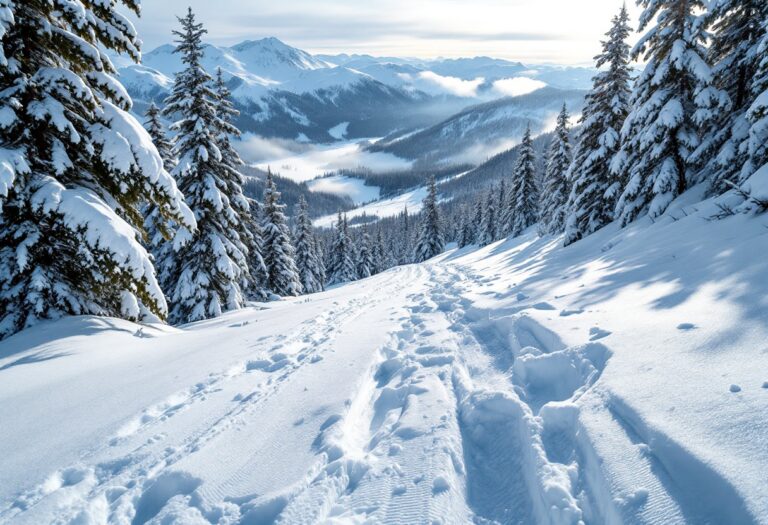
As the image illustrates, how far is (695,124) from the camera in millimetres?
12836

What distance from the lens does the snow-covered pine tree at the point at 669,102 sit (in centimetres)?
1231

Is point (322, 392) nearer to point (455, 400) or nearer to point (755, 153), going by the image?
point (455, 400)

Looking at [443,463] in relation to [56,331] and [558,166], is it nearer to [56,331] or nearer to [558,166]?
[56,331]

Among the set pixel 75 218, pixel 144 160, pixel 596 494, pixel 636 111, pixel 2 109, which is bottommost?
pixel 596 494

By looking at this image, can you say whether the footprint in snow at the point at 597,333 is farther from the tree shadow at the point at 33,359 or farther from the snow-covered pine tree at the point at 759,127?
the tree shadow at the point at 33,359

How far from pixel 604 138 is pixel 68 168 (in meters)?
19.6

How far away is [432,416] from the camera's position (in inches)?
179

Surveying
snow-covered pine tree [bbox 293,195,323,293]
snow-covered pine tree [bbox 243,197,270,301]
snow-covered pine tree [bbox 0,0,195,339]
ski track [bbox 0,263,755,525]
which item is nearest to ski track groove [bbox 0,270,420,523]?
ski track [bbox 0,263,755,525]

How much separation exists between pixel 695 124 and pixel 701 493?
46.8ft

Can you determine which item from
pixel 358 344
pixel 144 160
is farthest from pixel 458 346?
pixel 144 160

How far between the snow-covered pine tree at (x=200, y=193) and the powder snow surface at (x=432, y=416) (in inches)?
318

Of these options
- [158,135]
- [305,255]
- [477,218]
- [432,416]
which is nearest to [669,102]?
[432,416]

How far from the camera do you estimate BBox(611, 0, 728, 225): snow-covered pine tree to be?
40.4 ft

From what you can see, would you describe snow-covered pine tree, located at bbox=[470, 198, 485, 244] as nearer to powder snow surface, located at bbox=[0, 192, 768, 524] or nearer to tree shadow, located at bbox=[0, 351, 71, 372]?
powder snow surface, located at bbox=[0, 192, 768, 524]
